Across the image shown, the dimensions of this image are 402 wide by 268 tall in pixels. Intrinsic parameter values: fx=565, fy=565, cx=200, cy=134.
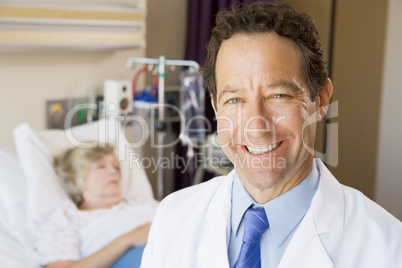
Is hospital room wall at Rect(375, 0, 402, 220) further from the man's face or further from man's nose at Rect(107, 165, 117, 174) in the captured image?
man's nose at Rect(107, 165, 117, 174)

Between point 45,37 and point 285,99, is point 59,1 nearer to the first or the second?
point 45,37

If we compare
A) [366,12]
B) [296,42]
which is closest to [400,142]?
[366,12]

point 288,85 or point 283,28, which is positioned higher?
point 283,28

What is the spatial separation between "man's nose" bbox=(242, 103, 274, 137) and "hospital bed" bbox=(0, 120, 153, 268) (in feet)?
4.36

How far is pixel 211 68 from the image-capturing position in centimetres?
126

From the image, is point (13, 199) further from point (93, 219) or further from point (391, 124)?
point (391, 124)

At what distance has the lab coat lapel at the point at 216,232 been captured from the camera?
1.19 metres

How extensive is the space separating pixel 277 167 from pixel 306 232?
0.46 ft

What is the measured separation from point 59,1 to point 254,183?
6.83 ft

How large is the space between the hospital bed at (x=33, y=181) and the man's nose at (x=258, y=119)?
1329 millimetres

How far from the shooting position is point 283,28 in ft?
3.64

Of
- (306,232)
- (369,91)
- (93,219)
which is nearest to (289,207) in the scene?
(306,232)

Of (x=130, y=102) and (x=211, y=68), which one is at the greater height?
(x=211, y=68)

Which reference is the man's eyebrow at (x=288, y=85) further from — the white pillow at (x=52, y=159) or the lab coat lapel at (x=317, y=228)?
the white pillow at (x=52, y=159)
